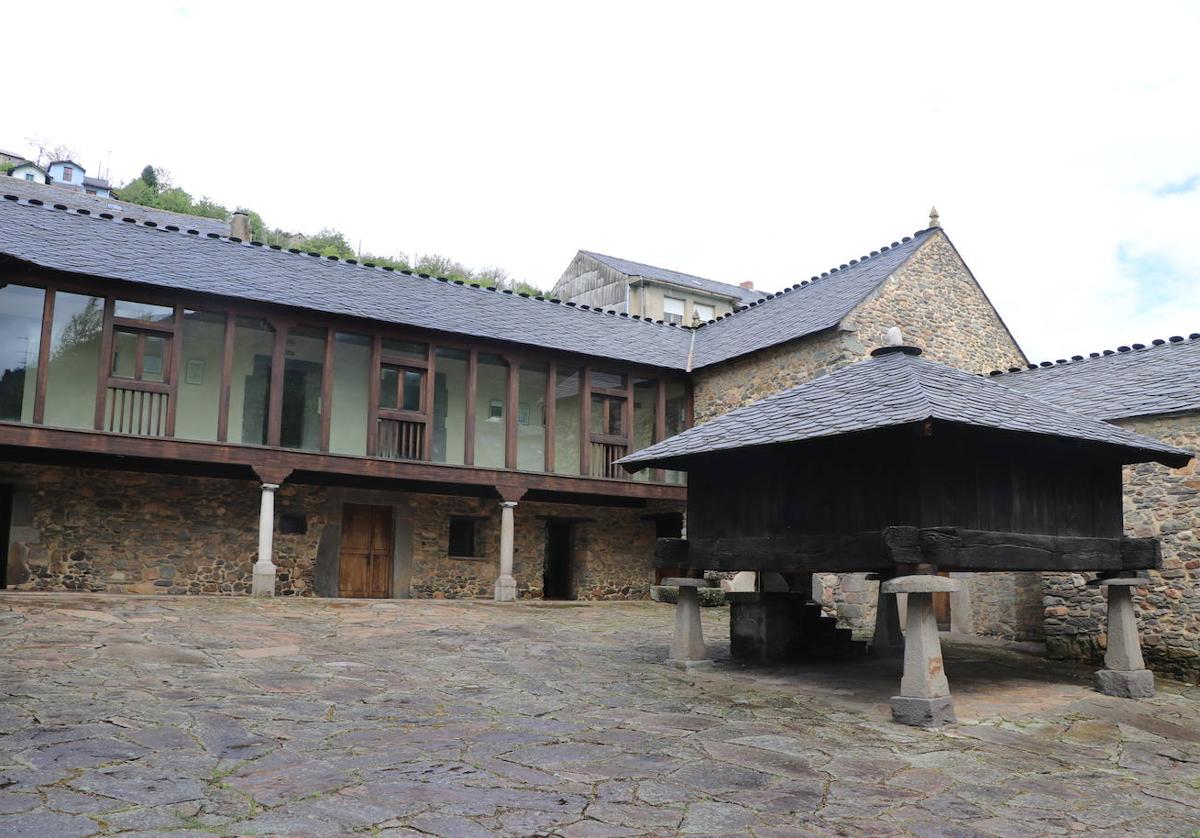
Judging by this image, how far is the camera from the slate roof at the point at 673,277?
111 ft

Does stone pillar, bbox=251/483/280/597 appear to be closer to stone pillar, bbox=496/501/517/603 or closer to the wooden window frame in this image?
the wooden window frame

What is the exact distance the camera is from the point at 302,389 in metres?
16.7

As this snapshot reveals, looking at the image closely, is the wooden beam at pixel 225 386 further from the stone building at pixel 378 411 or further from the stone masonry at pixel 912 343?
the stone masonry at pixel 912 343

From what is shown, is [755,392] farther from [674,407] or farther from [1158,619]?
[1158,619]

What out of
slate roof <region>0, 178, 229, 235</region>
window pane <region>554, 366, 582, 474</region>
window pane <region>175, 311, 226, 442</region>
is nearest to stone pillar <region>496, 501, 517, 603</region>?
window pane <region>554, 366, 582, 474</region>

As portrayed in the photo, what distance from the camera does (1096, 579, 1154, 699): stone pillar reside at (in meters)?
8.51

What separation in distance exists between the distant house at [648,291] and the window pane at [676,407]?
12398 mm

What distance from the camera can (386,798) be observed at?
4508mm

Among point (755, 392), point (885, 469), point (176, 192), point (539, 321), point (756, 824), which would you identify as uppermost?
point (176, 192)

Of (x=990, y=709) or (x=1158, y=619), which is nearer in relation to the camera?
(x=990, y=709)

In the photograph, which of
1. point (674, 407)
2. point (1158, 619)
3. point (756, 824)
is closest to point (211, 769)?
point (756, 824)

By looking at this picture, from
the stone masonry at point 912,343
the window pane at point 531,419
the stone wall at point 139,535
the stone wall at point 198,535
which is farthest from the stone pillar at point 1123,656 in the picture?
the stone wall at point 139,535

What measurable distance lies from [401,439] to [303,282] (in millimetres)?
3142

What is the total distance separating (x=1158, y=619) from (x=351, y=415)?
12.2 m
